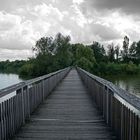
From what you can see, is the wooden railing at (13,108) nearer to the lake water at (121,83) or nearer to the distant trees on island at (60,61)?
the lake water at (121,83)

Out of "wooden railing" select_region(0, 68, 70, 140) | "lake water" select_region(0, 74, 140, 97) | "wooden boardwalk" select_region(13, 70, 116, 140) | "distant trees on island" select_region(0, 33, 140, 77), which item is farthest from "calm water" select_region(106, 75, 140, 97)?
"wooden railing" select_region(0, 68, 70, 140)

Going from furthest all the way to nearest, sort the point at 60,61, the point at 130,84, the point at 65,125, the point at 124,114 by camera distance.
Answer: the point at 60,61 → the point at 130,84 → the point at 65,125 → the point at 124,114

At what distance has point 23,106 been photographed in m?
7.00

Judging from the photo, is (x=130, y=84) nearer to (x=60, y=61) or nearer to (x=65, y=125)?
(x=60, y=61)

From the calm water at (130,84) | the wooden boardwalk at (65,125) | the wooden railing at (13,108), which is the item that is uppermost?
the wooden railing at (13,108)

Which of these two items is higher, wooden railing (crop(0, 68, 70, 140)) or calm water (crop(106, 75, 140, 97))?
wooden railing (crop(0, 68, 70, 140))

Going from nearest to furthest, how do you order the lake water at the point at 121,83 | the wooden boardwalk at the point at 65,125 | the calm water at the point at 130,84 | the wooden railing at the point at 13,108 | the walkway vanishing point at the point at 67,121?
the walkway vanishing point at the point at 67,121
the wooden railing at the point at 13,108
the wooden boardwalk at the point at 65,125
the lake water at the point at 121,83
the calm water at the point at 130,84

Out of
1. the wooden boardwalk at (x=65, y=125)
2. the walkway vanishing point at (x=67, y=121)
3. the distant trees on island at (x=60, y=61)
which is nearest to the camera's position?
the walkway vanishing point at (x=67, y=121)

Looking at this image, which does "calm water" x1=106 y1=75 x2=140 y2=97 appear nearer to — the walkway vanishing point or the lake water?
the lake water

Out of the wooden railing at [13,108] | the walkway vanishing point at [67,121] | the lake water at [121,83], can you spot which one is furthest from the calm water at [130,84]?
the wooden railing at [13,108]

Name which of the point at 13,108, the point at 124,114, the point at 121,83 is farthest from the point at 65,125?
the point at 121,83

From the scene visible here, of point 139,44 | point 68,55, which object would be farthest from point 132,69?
point 139,44

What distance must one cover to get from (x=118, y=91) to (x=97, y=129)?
127cm

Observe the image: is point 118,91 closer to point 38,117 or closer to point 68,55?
point 38,117
